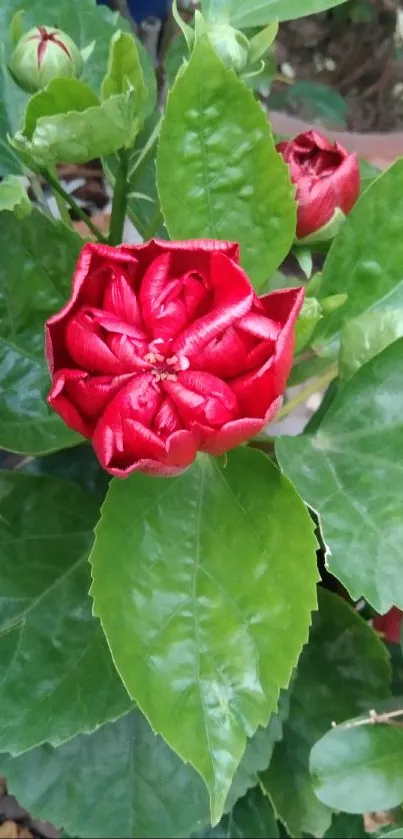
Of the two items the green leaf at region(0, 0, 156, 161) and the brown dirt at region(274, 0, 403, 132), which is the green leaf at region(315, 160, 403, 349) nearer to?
the green leaf at region(0, 0, 156, 161)

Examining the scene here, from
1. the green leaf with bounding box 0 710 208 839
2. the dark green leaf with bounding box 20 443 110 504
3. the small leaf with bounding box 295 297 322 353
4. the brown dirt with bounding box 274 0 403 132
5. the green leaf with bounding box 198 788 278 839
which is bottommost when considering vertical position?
the green leaf with bounding box 198 788 278 839

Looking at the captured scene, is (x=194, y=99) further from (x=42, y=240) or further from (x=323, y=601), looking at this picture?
(x=323, y=601)

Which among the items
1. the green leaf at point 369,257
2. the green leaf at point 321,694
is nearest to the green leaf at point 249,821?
the green leaf at point 321,694

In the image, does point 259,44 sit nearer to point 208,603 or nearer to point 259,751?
point 208,603

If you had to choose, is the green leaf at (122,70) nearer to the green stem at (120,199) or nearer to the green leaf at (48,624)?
the green stem at (120,199)

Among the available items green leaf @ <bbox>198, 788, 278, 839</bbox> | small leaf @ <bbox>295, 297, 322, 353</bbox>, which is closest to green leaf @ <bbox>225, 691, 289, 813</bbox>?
green leaf @ <bbox>198, 788, 278, 839</bbox>
